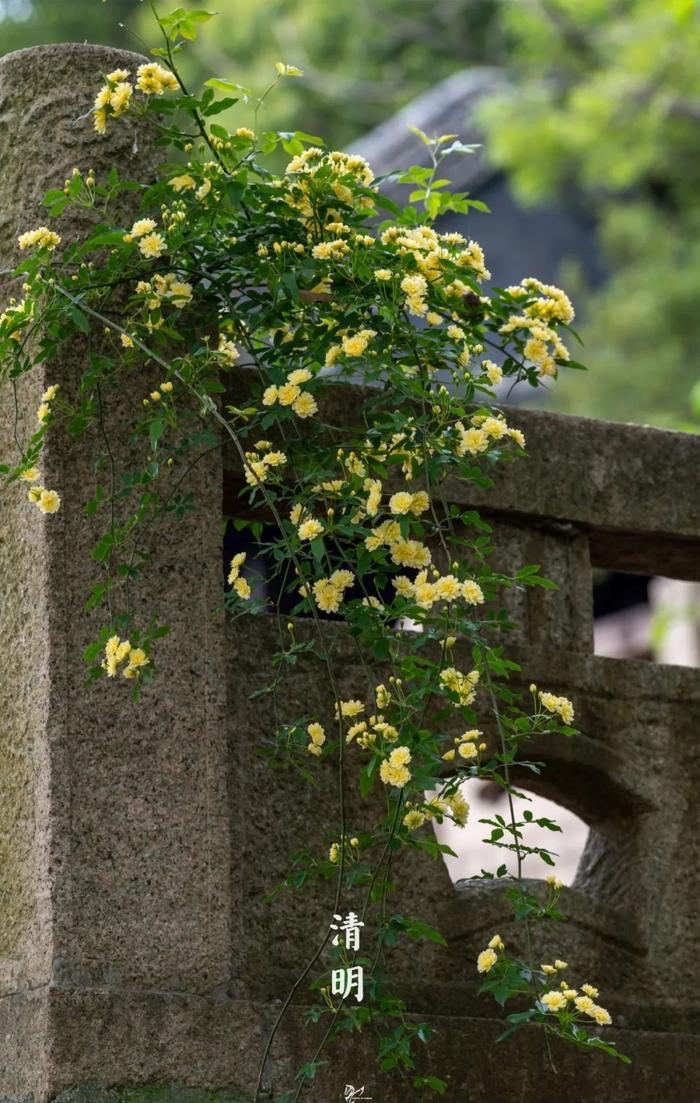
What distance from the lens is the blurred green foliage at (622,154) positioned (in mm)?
10273

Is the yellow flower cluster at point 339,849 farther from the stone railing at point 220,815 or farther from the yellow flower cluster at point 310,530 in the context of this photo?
the yellow flower cluster at point 310,530

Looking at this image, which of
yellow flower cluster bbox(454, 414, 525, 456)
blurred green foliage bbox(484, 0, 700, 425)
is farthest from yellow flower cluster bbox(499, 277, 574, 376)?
blurred green foliage bbox(484, 0, 700, 425)

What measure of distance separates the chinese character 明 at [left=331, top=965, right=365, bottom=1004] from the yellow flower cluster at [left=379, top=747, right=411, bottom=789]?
0.25 metres

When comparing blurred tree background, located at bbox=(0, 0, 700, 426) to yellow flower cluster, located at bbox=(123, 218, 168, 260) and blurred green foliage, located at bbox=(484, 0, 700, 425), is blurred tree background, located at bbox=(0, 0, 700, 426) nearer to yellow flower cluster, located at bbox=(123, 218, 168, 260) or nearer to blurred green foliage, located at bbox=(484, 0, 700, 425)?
blurred green foliage, located at bbox=(484, 0, 700, 425)

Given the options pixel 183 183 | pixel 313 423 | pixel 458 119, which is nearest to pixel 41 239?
pixel 183 183

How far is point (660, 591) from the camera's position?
9.42 metres

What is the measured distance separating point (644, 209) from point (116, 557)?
10445 mm

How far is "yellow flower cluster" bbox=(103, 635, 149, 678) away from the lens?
85.1 inches

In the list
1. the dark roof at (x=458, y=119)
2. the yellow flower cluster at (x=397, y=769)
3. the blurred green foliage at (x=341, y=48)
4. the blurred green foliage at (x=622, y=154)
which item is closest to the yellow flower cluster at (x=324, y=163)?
the yellow flower cluster at (x=397, y=769)

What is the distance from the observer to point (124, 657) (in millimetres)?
2184

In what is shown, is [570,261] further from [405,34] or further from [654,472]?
[654,472]

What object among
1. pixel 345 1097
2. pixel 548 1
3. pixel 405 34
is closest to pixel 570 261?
pixel 548 1

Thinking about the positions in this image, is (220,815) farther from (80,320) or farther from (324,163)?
(324,163)

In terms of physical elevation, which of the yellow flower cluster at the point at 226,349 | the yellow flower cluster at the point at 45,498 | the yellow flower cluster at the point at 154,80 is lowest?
the yellow flower cluster at the point at 45,498
